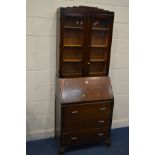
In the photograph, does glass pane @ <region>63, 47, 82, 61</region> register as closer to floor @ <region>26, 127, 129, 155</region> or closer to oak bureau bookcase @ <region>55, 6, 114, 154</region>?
oak bureau bookcase @ <region>55, 6, 114, 154</region>

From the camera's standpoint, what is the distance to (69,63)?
9.44 ft

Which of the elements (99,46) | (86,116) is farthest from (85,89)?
(99,46)

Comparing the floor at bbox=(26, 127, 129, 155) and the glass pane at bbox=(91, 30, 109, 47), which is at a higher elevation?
the glass pane at bbox=(91, 30, 109, 47)

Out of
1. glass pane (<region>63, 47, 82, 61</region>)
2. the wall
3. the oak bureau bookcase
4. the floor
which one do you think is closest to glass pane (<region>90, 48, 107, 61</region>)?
the oak bureau bookcase

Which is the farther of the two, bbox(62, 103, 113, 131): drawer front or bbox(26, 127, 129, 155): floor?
bbox(26, 127, 129, 155): floor

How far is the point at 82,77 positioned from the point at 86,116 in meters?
0.55

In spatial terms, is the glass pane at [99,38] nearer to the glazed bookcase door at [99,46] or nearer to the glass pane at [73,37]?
the glazed bookcase door at [99,46]

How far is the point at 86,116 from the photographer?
2766 millimetres

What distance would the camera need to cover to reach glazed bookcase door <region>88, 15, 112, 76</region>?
284 cm

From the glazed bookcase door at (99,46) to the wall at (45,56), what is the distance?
1.09ft
